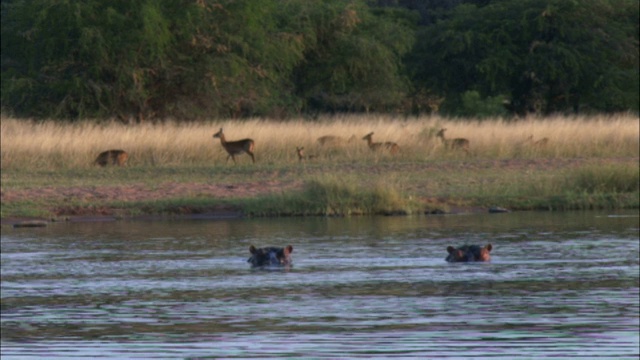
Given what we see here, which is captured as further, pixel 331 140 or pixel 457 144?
pixel 331 140

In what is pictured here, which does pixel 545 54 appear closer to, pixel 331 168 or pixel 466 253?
pixel 331 168

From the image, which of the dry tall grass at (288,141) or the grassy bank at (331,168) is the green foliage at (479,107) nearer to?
the grassy bank at (331,168)

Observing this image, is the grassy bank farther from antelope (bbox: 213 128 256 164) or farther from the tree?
the tree

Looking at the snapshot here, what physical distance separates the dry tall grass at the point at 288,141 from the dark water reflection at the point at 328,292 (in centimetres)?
697

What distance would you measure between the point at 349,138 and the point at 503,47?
15124mm

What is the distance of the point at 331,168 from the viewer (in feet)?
74.1

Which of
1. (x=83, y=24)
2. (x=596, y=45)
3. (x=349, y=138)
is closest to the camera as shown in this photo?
(x=349, y=138)

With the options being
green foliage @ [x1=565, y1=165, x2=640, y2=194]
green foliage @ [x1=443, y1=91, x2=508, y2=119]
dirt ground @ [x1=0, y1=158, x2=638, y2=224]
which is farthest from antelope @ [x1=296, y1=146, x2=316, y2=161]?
green foliage @ [x1=443, y1=91, x2=508, y2=119]

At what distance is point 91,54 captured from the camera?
31.9 meters

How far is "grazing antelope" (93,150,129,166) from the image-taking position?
22.9m

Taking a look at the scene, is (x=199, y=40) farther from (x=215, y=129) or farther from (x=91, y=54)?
(x=215, y=129)

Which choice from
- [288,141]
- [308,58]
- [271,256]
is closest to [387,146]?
[288,141]

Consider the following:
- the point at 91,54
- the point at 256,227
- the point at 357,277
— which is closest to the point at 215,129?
the point at 91,54

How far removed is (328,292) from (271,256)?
1.63 meters
